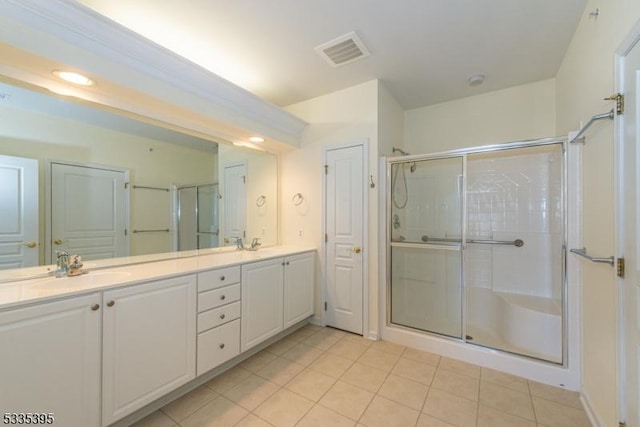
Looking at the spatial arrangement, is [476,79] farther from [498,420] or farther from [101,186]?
[101,186]

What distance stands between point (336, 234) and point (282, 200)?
Result: 908 mm

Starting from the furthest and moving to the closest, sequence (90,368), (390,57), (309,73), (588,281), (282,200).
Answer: (282,200) → (309,73) → (390,57) → (588,281) → (90,368)

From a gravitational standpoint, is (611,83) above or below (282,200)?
above

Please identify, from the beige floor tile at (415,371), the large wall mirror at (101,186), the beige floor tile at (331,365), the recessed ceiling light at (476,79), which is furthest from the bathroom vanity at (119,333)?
the recessed ceiling light at (476,79)

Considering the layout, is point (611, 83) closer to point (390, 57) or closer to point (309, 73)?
point (390, 57)

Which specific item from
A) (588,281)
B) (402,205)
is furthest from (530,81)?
(588,281)

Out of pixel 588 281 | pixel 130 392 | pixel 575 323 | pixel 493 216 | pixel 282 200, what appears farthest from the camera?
pixel 282 200

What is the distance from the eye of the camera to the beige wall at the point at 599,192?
141 centimetres

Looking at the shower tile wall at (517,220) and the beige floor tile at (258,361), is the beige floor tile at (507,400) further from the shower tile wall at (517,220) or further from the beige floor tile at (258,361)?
the beige floor tile at (258,361)

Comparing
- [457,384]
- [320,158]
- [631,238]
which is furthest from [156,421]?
[631,238]

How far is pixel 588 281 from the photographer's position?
5.79 feet

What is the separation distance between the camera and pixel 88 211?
191 cm

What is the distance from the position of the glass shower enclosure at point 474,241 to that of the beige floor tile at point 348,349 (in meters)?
0.47

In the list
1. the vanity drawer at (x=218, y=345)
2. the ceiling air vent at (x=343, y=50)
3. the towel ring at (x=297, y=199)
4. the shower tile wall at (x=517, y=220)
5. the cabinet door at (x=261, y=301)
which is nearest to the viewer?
the vanity drawer at (x=218, y=345)
